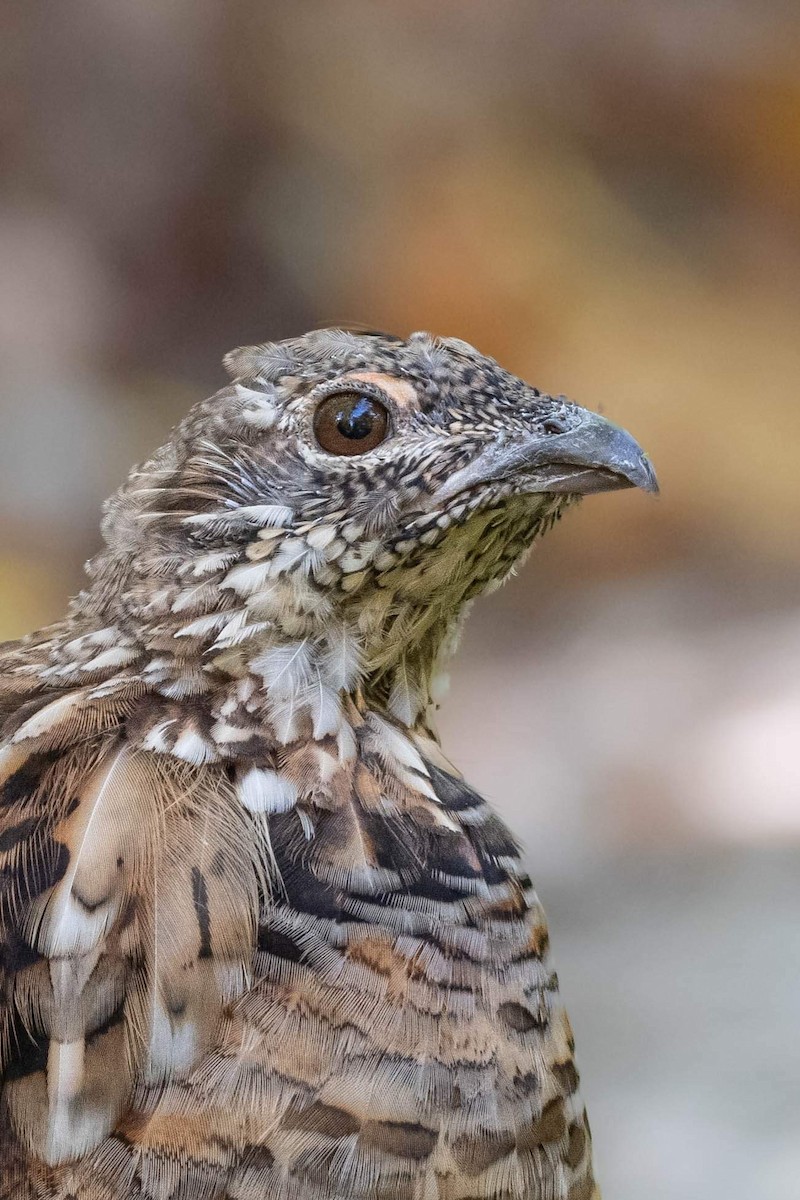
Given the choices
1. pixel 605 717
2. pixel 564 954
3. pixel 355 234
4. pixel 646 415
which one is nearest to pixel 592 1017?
pixel 564 954

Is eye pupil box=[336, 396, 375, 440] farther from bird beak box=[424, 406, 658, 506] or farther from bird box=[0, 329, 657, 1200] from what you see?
bird beak box=[424, 406, 658, 506]

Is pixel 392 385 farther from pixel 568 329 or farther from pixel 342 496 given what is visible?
pixel 568 329

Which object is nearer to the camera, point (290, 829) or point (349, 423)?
point (290, 829)

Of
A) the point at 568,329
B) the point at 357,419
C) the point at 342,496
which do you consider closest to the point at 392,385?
the point at 357,419

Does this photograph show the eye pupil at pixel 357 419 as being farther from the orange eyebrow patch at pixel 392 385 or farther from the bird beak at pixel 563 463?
the bird beak at pixel 563 463

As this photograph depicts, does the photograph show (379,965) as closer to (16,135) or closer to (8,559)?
(8,559)

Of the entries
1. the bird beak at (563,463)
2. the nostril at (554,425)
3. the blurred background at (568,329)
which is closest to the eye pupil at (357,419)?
the bird beak at (563,463)

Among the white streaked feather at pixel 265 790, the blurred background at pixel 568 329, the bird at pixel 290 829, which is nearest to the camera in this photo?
the bird at pixel 290 829

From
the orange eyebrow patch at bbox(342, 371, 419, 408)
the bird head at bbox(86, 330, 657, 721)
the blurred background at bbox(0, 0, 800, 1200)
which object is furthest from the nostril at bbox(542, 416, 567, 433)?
the blurred background at bbox(0, 0, 800, 1200)
